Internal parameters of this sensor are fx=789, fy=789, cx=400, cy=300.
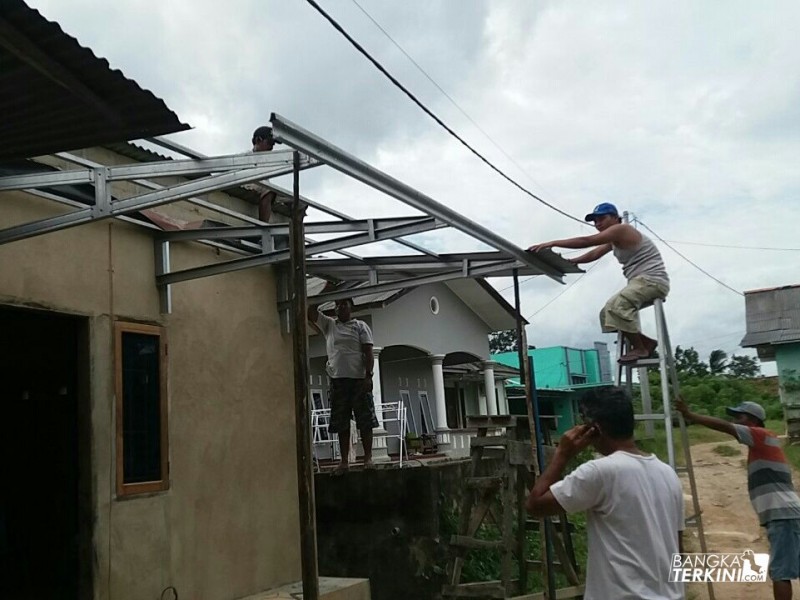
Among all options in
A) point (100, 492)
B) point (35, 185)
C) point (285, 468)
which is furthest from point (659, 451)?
point (35, 185)

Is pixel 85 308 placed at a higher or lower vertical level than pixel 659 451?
higher

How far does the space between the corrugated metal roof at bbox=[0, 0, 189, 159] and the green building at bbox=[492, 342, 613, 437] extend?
2506cm

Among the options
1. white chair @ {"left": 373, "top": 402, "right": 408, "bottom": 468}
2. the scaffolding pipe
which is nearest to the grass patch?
white chair @ {"left": 373, "top": 402, "right": 408, "bottom": 468}

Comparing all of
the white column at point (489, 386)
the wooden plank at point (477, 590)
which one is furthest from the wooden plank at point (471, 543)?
the white column at point (489, 386)

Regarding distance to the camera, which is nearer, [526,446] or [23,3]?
[23,3]

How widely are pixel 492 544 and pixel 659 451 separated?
5.67 meters

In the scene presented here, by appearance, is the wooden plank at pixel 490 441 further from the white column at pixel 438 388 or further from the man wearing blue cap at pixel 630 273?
the white column at pixel 438 388

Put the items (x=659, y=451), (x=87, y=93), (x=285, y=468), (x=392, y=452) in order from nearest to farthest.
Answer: (x=87, y=93) → (x=285, y=468) → (x=659, y=451) → (x=392, y=452)

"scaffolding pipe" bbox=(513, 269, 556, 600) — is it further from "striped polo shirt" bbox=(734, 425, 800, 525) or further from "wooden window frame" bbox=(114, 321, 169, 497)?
"wooden window frame" bbox=(114, 321, 169, 497)

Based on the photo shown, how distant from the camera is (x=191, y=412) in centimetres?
658

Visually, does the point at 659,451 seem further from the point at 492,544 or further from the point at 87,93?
the point at 87,93

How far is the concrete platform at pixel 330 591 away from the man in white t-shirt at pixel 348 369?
156 cm

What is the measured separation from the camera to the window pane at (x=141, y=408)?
19.6 feet

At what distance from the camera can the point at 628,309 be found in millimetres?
5695
